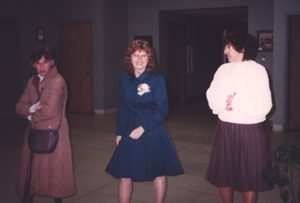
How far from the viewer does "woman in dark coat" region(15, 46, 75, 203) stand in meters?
3.05

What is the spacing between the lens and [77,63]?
9.01m

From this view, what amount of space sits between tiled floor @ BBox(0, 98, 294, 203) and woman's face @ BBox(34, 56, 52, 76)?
1304 millimetres

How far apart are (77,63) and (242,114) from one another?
22.3 feet

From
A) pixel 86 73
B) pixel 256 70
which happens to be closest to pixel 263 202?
pixel 256 70

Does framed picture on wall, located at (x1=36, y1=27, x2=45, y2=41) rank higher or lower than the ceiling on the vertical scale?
lower

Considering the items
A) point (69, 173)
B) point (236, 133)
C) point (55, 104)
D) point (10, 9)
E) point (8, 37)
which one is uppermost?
point (10, 9)

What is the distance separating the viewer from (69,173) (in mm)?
3182

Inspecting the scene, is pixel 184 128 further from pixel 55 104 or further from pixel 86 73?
pixel 55 104

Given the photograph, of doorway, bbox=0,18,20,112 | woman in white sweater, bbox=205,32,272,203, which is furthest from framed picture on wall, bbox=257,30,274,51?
woman in white sweater, bbox=205,32,272,203

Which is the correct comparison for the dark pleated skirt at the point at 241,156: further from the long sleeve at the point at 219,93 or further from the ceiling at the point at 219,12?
the ceiling at the point at 219,12

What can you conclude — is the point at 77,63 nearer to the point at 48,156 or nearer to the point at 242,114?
the point at 48,156

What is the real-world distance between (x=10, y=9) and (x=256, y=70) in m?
6.82

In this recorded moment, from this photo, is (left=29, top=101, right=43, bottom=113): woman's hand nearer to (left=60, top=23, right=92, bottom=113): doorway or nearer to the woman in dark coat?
the woman in dark coat

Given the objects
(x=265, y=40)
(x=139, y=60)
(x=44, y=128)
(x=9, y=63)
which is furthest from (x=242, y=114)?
(x=9, y=63)
